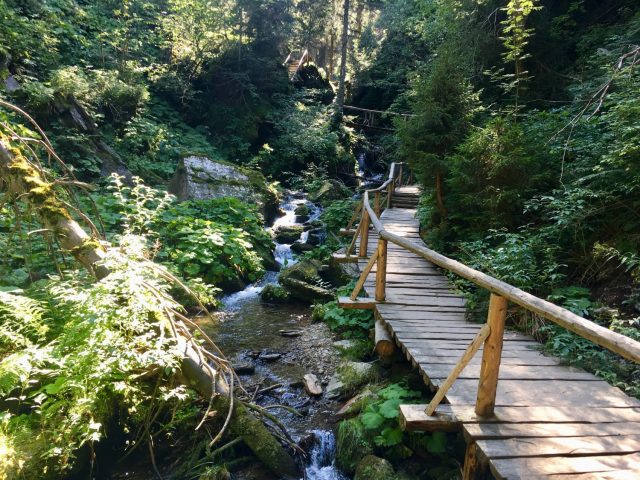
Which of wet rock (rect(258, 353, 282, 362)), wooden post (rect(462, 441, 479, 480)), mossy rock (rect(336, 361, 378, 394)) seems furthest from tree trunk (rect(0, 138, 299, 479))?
wet rock (rect(258, 353, 282, 362))

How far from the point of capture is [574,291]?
16.5 feet

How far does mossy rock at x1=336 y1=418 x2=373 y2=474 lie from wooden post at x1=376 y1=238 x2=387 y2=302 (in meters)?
1.97

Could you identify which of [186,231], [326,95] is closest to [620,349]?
[186,231]

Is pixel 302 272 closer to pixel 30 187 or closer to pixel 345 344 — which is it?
pixel 345 344

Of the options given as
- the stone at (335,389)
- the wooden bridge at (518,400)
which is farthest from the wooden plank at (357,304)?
the stone at (335,389)

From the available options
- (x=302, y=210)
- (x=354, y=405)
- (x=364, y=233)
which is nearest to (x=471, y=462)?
(x=354, y=405)

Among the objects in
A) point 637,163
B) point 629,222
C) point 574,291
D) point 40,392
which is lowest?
point 40,392

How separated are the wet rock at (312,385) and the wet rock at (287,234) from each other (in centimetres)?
765

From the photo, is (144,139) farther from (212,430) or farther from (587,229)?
(587,229)

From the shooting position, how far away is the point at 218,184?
43.0 feet

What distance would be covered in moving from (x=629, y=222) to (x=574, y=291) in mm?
1302

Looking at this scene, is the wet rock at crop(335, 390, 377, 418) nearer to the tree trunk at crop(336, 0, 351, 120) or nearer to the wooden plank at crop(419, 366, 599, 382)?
the wooden plank at crop(419, 366, 599, 382)

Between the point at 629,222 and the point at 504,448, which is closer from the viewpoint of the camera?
the point at 504,448

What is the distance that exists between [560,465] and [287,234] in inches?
442
